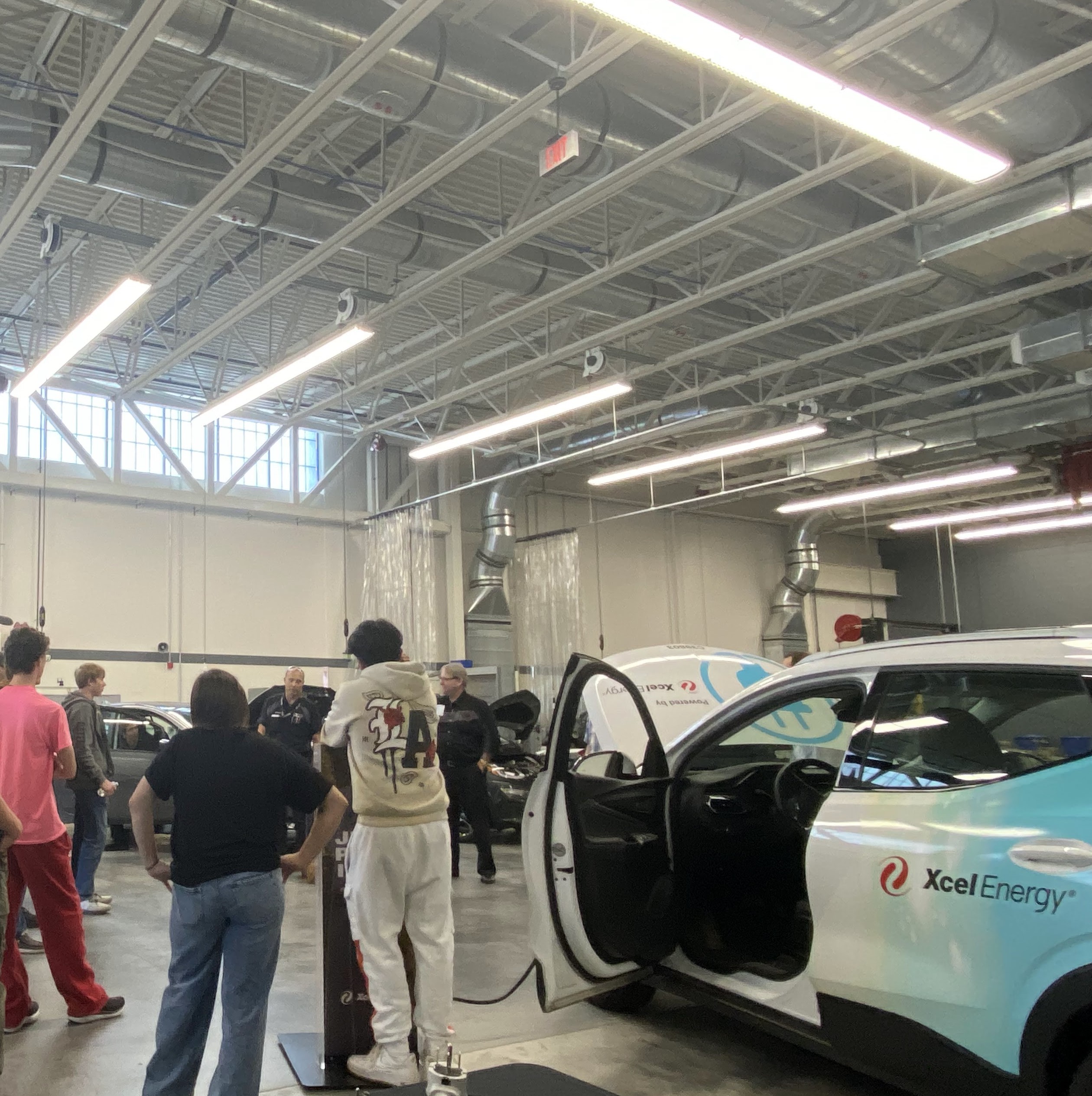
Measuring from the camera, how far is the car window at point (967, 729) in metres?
2.88

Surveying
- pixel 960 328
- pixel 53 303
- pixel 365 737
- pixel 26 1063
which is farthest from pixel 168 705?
pixel 960 328

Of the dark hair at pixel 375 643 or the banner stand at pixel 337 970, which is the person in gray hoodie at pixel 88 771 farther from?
the dark hair at pixel 375 643

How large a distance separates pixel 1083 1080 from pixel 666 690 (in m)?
5.27

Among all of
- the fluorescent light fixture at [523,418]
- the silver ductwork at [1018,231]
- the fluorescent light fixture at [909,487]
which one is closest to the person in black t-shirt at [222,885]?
the silver ductwork at [1018,231]

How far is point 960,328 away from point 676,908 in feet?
33.7

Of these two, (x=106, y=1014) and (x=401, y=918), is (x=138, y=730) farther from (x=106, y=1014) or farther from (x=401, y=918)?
(x=401, y=918)

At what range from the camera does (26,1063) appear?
390 cm

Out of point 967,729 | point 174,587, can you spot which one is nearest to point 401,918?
point 967,729

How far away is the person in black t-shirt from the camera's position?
3.08 metres

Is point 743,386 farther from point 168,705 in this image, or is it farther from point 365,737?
point 365,737

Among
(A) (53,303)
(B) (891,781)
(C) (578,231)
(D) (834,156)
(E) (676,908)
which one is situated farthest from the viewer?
(A) (53,303)

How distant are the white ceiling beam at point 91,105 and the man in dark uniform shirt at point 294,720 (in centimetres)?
388

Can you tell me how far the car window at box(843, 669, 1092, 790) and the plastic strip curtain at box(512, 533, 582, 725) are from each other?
1167cm

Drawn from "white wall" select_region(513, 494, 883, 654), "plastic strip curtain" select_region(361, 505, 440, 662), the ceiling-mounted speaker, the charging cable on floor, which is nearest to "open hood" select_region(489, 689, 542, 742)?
the charging cable on floor
